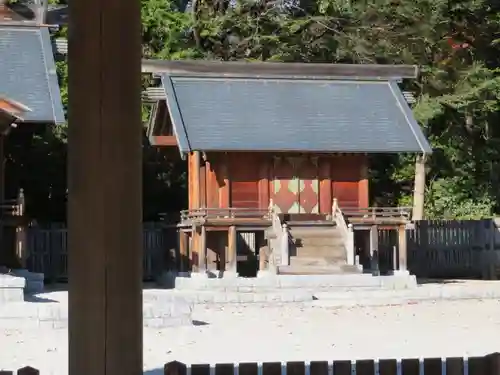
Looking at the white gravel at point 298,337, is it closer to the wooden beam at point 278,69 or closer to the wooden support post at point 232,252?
the wooden support post at point 232,252

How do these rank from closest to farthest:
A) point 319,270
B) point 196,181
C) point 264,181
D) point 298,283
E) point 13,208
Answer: point 13,208 < point 298,283 < point 319,270 < point 264,181 < point 196,181

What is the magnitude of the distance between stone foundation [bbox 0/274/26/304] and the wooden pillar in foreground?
44.7 ft

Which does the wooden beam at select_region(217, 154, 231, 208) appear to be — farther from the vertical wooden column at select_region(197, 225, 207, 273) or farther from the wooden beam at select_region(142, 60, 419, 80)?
the wooden beam at select_region(142, 60, 419, 80)

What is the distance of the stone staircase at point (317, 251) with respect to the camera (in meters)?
22.6

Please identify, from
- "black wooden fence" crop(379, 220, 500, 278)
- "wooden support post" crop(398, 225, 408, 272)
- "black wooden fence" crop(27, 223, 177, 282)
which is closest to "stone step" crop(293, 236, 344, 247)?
"wooden support post" crop(398, 225, 408, 272)

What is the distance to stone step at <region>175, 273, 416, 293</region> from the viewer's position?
2191cm

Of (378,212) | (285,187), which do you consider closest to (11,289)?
(285,187)

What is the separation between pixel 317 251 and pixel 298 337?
34.3 feet

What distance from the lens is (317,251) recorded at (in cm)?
2353

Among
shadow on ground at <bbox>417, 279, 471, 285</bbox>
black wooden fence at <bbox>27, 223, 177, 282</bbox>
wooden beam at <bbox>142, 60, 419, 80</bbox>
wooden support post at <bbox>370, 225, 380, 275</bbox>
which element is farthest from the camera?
wooden beam at <bbox>142, 60, 419, 80</bbox>

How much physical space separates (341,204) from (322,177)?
95 centimetres

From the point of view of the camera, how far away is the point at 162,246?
1115 inches

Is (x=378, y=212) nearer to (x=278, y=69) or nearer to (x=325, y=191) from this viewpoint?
(x=325, y=191)

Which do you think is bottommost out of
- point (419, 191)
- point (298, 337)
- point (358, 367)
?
point (298, 337)
